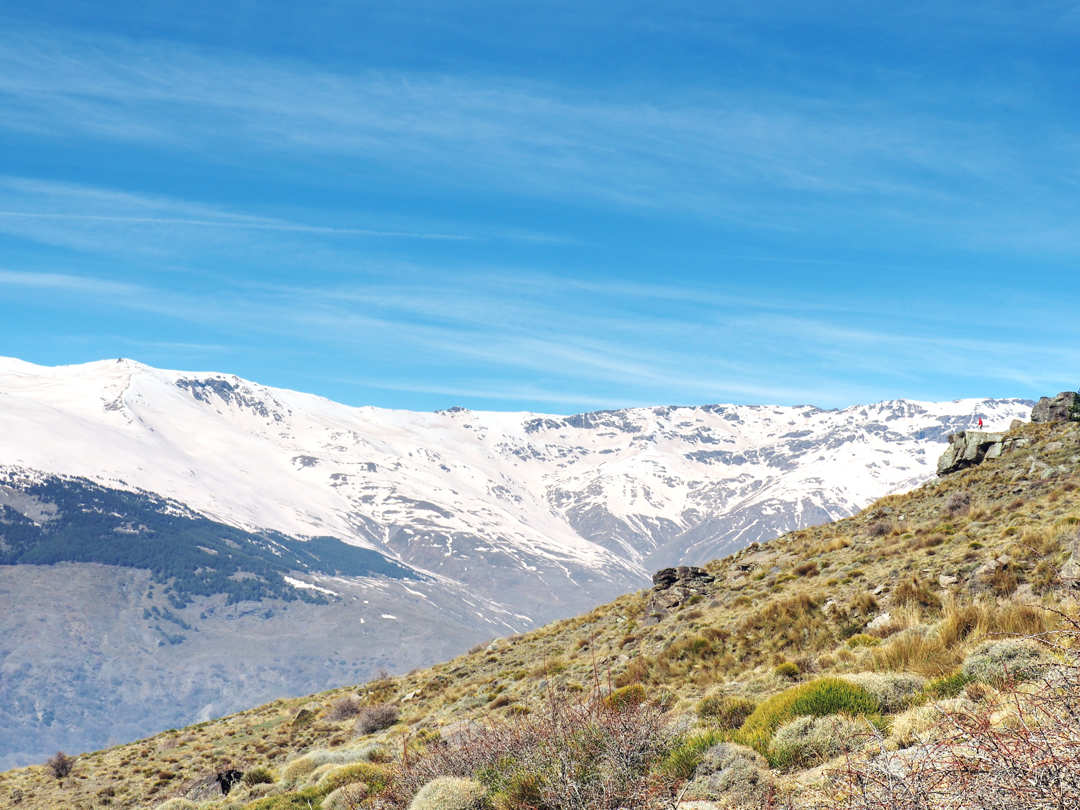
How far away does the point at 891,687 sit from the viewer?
46.8ft

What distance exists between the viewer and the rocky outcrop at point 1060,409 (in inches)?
1805

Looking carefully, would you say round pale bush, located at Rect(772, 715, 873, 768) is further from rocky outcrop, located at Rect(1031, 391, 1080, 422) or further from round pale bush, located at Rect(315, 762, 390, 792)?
rocky outcrop, located at Rect(1031, 391, 1080, 422)

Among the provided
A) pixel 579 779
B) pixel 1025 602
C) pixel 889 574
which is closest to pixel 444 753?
pixel 579 779

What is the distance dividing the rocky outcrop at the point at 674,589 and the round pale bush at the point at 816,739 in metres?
22.4

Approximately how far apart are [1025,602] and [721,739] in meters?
9.46

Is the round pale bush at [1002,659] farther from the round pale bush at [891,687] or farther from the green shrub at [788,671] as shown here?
the green shrub at [788,671]

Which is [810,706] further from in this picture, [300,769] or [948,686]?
[300,769]

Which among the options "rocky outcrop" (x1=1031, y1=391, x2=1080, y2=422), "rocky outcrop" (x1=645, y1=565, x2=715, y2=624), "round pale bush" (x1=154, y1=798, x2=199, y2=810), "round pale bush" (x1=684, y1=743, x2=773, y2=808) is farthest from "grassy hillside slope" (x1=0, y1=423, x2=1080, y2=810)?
"rocky outcrop" (x1=1031, y1=391, x2=1080, y2=422)

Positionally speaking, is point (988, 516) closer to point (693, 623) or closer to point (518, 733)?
point (693, 623)

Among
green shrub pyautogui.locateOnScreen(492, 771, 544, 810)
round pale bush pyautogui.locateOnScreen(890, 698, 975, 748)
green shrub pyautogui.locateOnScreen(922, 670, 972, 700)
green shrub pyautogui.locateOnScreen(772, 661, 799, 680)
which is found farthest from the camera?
green shrub pyautogui.locateOnScreen(772, 661, 799, 680)

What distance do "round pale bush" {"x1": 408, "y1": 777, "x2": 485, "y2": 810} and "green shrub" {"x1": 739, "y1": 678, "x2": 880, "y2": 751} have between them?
177 inches

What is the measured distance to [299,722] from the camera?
40.4 meters

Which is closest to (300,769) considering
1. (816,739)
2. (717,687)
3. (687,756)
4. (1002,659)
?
(717,687)

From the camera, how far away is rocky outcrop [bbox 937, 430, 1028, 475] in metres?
44.1
